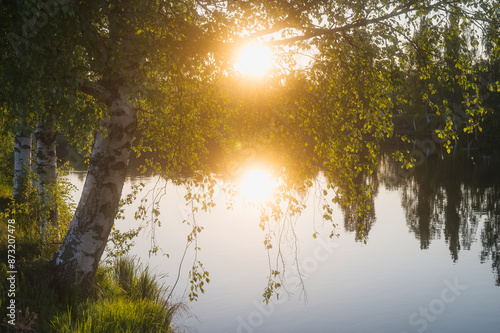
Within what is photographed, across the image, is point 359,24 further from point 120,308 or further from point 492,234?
point 492,234

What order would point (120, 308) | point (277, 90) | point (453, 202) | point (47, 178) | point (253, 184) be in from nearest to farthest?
1. point (277, 90)
2. point (120, 308)
3. point (47, 178)
4. point (453, 202)
5. point (253, 184)

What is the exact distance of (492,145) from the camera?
250 ft

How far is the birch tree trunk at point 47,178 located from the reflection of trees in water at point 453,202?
606 inches

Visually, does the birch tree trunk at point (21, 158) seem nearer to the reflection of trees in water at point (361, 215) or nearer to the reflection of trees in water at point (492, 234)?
the reflection of trees in water at point (361, 215)

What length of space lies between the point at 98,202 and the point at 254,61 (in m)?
3.93

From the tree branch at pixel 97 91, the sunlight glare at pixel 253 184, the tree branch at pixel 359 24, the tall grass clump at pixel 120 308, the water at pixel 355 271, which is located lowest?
the water at pixel 355 271

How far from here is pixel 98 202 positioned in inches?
356

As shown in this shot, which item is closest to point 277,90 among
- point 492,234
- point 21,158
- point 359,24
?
point 359,24

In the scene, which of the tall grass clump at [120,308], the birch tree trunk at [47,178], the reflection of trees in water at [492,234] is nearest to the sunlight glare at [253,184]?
the reflection of trees in water at [492,234]

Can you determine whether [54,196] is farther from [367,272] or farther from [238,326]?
[367,272]

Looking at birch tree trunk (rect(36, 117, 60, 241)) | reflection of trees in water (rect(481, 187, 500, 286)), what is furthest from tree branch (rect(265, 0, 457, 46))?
reflection of trees in water (rect(481, 187, 500, 286))

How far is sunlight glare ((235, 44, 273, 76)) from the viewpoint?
8.06 meters

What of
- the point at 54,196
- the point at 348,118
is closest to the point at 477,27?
the point at 348,118

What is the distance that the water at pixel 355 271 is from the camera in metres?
14.3
